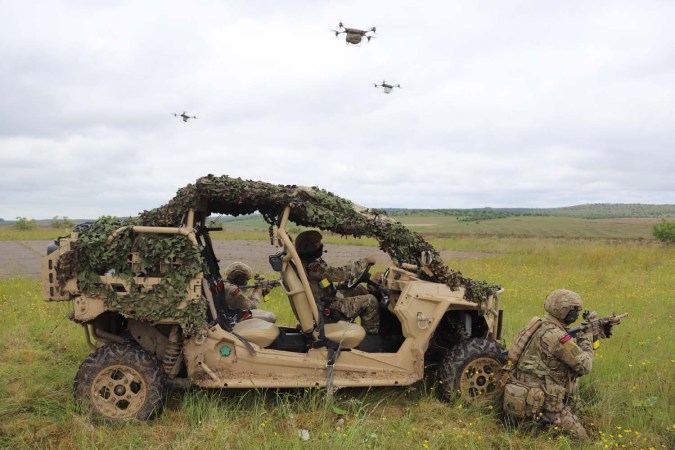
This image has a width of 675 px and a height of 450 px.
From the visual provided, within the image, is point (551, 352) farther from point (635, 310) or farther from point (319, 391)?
point (635, 310)

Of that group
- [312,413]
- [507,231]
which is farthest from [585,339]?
[507,231]

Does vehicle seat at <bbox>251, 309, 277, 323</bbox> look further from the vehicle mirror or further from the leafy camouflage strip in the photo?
the vehicle mirror

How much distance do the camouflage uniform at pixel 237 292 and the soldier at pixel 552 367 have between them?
3.28 meters

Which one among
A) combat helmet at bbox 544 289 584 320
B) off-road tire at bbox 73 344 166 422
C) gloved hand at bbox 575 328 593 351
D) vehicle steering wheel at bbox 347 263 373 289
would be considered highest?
vehicle steering wheel at bbox 347 263 373 289

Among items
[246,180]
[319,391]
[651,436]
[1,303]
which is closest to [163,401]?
[319,391]

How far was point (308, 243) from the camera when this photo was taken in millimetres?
5707

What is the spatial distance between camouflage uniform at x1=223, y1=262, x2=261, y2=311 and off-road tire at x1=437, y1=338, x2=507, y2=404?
2592 mm

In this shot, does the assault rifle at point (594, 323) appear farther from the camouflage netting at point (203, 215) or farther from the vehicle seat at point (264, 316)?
the vehicle seat at point (264, 316)

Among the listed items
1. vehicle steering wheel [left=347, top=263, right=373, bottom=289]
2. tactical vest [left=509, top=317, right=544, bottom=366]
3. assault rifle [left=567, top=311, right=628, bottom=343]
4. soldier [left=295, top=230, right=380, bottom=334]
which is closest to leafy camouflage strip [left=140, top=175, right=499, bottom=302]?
soldier [left=295, top=230, right=380, bottom=334]

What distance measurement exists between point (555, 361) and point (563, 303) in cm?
57

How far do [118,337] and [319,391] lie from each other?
6.81ft

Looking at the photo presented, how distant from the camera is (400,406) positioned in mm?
5410

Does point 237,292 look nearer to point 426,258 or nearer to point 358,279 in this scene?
point 358,279

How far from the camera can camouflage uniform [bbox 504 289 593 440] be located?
4.81 m
